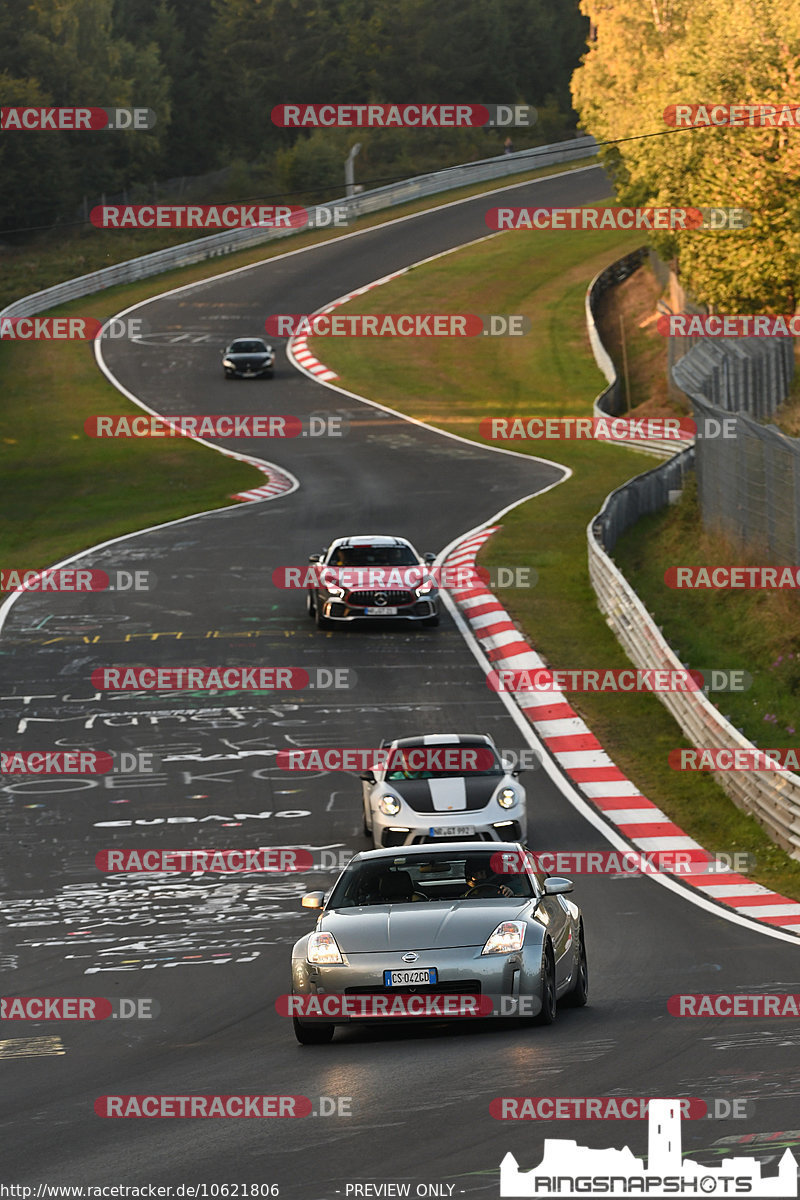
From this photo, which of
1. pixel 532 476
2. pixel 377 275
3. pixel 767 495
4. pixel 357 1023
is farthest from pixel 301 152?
pixel 357 1023

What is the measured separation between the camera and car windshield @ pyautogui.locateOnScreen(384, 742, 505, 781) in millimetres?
18625

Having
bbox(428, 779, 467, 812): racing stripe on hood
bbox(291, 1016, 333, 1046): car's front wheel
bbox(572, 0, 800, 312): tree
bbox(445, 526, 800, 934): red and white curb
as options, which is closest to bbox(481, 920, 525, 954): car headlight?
bbox(291, 1016, 333, 1046): car's front wheel

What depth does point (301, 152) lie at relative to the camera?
310 ft

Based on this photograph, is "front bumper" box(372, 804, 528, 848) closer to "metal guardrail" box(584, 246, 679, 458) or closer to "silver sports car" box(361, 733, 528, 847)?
"silver sports car" box(361, 733, 528, 847)

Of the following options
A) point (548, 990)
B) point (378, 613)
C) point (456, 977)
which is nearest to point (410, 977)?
point (456, 977)

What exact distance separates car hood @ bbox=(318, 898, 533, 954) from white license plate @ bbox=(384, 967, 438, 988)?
16 cm

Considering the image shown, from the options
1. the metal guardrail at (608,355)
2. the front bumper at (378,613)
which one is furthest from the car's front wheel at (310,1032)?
the metal guardrail at (608,355)

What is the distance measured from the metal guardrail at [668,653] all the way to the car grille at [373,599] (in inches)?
140

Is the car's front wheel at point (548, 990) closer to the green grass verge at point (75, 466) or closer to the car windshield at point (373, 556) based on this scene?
the car windshield at point (373, 556)

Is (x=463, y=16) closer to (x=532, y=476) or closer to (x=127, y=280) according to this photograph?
(x=127, y=280)

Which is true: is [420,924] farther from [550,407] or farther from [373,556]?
[550,407]

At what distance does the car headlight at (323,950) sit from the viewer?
36.7 ft

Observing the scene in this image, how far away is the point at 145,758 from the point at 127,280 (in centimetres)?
5734

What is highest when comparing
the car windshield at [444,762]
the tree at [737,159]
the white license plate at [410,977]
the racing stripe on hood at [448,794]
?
the tree at [737,159]
